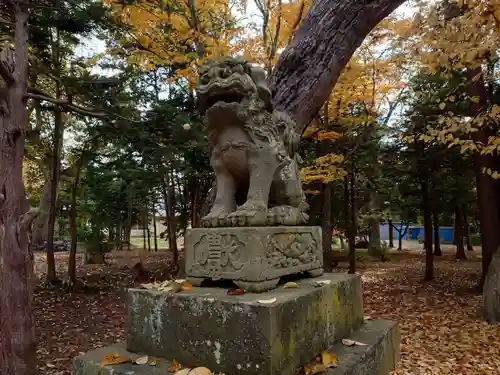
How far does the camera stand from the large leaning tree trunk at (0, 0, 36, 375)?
13.3 feet

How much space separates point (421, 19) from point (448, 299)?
5.65 m

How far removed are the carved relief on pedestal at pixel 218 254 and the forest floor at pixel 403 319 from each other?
2406mm

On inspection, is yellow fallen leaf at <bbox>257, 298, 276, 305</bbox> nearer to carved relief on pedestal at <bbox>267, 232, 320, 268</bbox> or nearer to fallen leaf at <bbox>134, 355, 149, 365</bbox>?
carved relief on pedestal at <bbox>267, 232, 320, 268</bbox>

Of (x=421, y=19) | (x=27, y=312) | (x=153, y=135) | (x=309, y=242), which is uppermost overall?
(x=421, y=19)

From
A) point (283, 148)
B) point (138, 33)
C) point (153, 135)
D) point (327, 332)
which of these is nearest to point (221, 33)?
point (138, 33)

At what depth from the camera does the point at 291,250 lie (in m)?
2.49

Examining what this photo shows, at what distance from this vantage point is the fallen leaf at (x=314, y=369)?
6.62 feet

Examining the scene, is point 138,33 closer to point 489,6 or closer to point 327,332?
point 489,6

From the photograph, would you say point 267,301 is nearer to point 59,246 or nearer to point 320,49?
point 320,49

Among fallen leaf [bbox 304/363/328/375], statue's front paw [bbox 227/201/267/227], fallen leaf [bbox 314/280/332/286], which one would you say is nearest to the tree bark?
statue's front paw [bbox 227/201/267/227]

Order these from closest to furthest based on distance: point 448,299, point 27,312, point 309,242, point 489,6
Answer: point 309,242, point 489,6, point 27,312, point 448,299

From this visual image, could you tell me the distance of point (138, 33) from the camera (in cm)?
620

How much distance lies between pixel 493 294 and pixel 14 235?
671 cm

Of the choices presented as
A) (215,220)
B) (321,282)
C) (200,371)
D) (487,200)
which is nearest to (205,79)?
(215,220)
